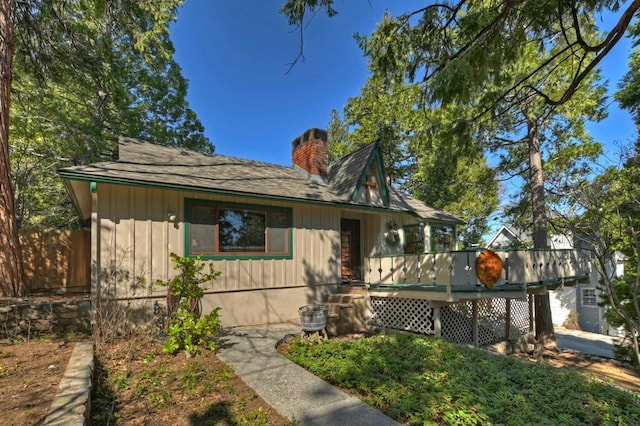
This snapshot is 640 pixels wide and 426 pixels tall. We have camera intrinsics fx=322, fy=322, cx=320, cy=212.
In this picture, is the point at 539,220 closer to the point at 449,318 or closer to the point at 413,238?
the point at 413,238

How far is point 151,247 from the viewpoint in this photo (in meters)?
7.09

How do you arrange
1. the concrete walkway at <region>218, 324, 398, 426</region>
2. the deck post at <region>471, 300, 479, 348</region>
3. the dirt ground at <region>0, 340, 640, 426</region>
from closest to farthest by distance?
1. the dirt ground at <region>0, 340, 640, 426</region>
2. the concrete walkway at <region>218, 324, 398, 426</region>
3. the deck post at <region>471, 300, 479, 348</region>

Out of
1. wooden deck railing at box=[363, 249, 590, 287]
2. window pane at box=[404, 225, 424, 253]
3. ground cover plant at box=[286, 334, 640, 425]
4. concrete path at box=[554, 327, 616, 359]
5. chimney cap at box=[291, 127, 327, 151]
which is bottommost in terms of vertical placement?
concrete path at box=[554, 327, 616, 359]

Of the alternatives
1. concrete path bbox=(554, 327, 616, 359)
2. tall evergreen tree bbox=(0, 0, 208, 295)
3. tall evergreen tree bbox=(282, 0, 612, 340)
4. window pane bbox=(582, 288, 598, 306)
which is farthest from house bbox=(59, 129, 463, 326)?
window pane bbox=(582, 288, 598, 306)

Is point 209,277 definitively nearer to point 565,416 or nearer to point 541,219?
point 565,416

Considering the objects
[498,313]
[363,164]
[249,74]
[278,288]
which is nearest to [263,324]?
[278,288]

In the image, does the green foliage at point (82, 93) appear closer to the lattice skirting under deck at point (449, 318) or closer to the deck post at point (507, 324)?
the lattice skirting under deck at point (449, 318)

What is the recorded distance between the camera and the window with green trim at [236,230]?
7.70 meters

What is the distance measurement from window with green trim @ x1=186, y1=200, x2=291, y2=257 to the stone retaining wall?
2368 mm

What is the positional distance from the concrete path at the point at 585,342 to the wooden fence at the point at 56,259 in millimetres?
17835

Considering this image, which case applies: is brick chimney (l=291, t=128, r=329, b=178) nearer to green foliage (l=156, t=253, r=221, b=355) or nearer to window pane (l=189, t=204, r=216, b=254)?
window pane (l=189, t=204, r=216, b=254)

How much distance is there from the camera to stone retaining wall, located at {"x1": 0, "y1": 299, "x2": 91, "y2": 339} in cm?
576

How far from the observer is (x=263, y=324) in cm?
842

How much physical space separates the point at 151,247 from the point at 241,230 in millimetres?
2141
